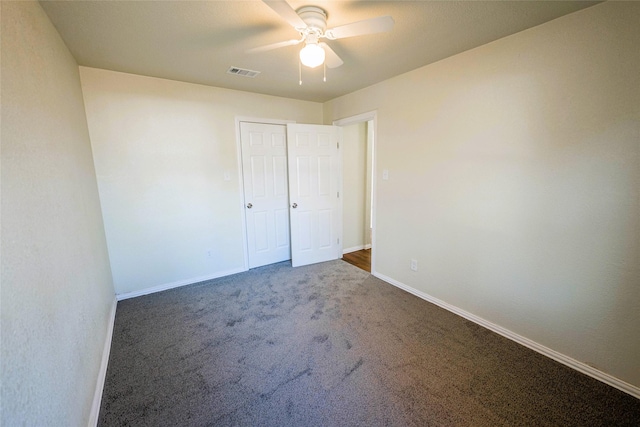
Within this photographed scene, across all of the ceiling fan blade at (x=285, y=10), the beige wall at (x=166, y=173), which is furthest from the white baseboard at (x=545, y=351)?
the ceiling fan blade at (x=285, y=10)

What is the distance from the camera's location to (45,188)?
1.33 m

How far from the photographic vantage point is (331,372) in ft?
6.11

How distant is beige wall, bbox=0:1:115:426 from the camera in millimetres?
902

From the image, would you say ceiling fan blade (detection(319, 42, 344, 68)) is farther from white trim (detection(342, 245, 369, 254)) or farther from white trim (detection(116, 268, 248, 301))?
white trim (detection(342, 245, 369, 254))

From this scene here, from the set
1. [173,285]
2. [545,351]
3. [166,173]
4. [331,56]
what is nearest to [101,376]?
[173,285]

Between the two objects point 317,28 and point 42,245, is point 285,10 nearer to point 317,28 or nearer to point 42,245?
point 317,28

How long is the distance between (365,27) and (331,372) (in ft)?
7.13

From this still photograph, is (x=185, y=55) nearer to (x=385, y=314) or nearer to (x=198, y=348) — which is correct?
(x=198, y=348)

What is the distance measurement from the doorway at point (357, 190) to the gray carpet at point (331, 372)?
1680 millimetres

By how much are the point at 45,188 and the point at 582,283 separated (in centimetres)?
324

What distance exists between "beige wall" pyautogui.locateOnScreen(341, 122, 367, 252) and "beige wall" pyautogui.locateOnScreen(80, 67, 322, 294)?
123 cm

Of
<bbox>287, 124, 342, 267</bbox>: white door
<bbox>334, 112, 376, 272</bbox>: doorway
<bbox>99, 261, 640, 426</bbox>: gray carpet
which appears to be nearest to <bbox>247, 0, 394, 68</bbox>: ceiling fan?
<bbox>287, 124, 342, 267</bbox>: white door

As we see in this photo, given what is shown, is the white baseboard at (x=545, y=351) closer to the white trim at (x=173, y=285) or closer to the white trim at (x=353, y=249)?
the white trim at (x=353, y=249)

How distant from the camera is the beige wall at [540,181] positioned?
1631 mm
